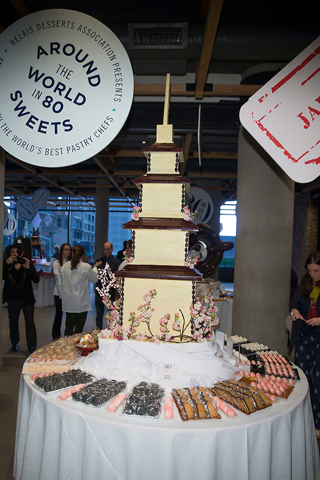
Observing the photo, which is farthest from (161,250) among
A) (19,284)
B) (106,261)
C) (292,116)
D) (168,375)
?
(106,261)

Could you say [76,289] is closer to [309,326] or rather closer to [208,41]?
[309,326]

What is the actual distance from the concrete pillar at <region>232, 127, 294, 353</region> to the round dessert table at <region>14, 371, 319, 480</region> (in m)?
2.89

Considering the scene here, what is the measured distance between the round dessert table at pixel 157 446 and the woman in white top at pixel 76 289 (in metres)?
2.97

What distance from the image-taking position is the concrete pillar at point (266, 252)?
4746 millimetres

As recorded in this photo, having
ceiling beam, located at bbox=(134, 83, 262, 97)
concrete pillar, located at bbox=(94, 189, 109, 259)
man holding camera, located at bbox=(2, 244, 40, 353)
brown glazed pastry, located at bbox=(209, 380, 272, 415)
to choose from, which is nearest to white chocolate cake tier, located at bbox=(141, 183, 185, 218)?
brown glazed pastry, located at bbox=(209, 380, 272, 415)

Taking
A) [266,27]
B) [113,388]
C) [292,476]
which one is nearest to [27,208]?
[266,27]

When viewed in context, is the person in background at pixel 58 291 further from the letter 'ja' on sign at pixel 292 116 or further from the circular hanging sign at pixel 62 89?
the letter 'ja' on sign at pixel 292 116

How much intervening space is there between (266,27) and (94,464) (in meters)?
4.11

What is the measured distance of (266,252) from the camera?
4.73m

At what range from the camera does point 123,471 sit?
166 centimetres

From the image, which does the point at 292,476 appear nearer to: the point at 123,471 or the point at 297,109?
the point at 123,471

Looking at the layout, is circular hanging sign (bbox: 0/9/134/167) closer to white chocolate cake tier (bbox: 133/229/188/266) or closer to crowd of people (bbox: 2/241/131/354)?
white chocolate cake tier (bbox: 133/229/188/266)

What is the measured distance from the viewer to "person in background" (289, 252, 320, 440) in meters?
3.08

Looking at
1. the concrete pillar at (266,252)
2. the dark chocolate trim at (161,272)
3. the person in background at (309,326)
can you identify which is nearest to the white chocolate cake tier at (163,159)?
the dark chocolate trim at (161,272)
